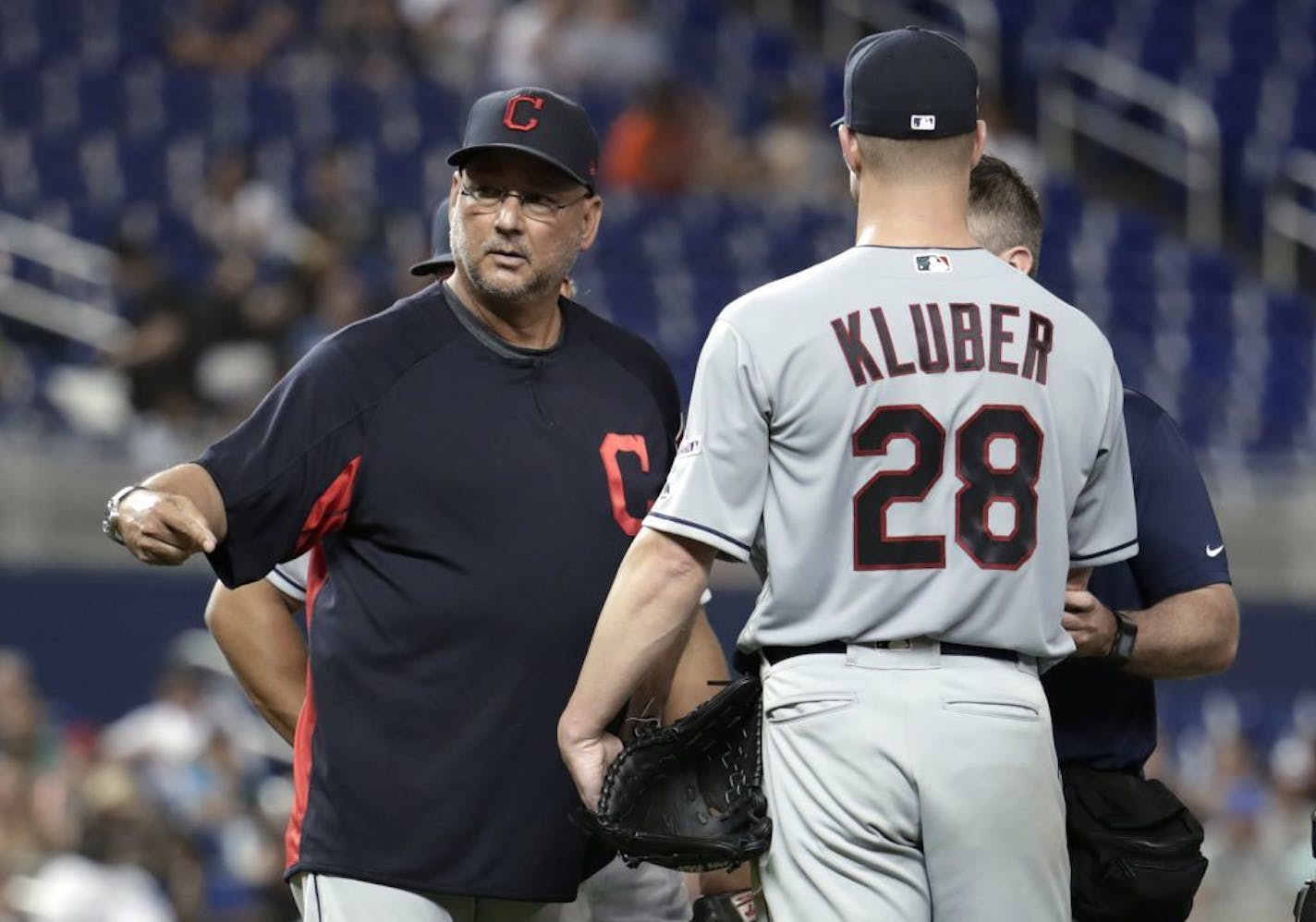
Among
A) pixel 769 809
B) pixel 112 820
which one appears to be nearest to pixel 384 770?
pixel 769 809

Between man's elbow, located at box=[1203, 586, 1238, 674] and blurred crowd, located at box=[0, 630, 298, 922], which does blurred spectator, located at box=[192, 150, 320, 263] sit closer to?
blurred crowd, located at box=[0, 630, 298, 922]

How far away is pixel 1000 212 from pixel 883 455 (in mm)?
757

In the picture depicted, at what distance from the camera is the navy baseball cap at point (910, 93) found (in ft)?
11.8

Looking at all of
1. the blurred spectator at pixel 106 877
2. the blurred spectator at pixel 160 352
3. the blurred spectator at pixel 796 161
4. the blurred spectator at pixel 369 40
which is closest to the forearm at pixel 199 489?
the blurred spectator at pixel 106 877

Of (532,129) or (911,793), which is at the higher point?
(532,129)

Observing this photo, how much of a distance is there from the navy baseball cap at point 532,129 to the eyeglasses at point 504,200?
60 millimetres

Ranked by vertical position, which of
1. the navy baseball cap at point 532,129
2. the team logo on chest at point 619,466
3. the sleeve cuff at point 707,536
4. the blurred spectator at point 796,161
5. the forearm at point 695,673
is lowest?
the forearm at point 695,673

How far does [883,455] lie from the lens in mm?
3504

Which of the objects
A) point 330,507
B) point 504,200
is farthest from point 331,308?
point 330,507

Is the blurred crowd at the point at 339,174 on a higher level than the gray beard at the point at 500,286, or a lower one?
higher

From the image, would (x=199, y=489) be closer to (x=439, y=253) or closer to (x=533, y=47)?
(x=439, y=253)

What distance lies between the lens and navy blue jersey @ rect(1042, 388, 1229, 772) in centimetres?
405

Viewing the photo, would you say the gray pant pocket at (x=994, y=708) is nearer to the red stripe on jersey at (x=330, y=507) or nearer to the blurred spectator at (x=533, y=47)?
the red stripe on jersey at (x=330, y=507)

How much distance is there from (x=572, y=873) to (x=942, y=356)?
1128 mm
